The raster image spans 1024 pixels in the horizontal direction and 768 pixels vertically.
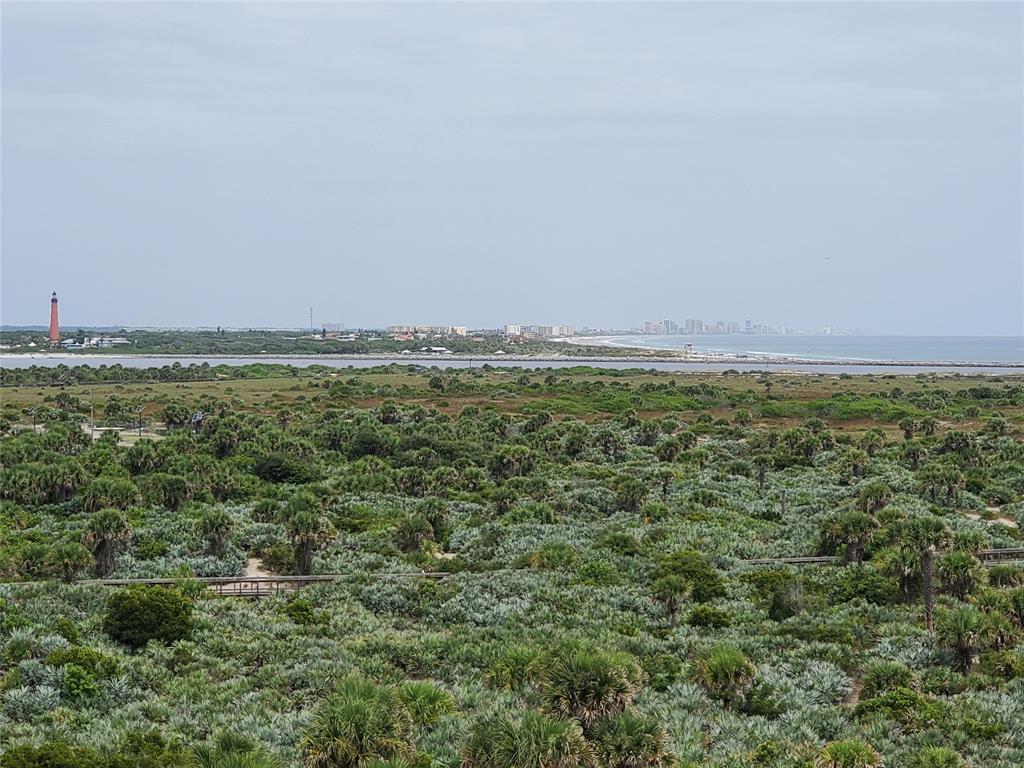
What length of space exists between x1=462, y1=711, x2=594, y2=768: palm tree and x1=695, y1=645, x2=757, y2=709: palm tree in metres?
7.20

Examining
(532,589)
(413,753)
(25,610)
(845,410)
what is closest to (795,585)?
(532,589)

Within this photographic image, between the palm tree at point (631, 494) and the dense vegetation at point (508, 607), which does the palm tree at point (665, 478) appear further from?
the palm tree at point (631, 494)

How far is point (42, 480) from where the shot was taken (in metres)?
40.6

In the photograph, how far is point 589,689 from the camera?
1545cm

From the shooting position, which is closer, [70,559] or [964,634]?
[964,634]

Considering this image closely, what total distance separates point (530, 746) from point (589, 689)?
9.66 feet

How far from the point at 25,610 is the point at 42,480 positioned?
60.7ft

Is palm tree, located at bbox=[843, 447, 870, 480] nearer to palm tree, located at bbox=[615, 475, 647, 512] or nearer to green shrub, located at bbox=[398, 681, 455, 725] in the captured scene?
palm tree, located at bbox=[615, 475, 647, 512]

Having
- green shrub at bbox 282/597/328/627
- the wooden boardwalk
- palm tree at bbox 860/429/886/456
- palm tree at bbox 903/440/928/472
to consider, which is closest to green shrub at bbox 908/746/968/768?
the wooden boardwalk

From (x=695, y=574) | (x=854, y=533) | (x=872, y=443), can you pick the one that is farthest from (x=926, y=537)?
(x=872, y=443)

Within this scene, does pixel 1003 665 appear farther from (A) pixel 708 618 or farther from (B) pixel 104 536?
(B) pixel 104 536

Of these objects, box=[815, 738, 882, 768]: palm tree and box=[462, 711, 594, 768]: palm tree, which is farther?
box=[815, 738, 882, 768]: palm tree

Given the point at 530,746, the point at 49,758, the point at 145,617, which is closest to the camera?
the point at 530,746

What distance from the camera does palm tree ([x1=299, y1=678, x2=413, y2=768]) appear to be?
13.8 meters
